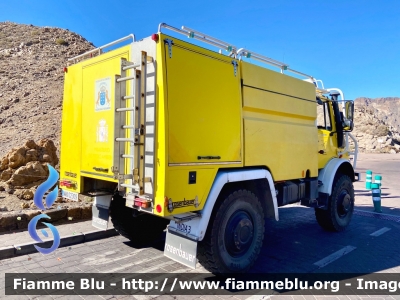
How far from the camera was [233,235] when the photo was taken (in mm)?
4008

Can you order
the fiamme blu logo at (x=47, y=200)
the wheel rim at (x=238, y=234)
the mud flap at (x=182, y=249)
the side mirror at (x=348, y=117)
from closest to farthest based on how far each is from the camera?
the mud flap at (x=182, y=249), the wheel rim at (x=238, y=234), the fiamme blu logo at (x=47, y=200), the side mirror at (x=348, y=117)

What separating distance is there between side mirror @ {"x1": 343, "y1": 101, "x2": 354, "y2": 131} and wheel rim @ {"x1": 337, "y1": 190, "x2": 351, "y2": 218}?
1.32m

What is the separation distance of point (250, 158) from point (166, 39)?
1.87 metres

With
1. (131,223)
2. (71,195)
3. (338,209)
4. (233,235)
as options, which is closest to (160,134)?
(233,235)

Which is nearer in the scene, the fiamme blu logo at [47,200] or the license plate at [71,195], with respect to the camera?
the license plate at [71,195]

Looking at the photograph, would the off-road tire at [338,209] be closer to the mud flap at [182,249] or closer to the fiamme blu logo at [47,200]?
the mud flap at [182,249]

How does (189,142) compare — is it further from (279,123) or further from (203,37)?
(279,123)

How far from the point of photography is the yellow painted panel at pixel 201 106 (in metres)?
3.37

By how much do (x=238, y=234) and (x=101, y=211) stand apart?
205cm

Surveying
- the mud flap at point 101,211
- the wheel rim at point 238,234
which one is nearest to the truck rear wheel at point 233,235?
the wheel rim at point 238,234

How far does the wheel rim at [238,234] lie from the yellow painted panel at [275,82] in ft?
5.87

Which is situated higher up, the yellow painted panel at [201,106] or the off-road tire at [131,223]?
the yellow painted panel at [201,106]

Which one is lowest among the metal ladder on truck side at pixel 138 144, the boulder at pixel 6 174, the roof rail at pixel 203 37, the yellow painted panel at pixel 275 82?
the boulder at pixel 6 174

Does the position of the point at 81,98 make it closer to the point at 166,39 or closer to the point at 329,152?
the point at 166,39
